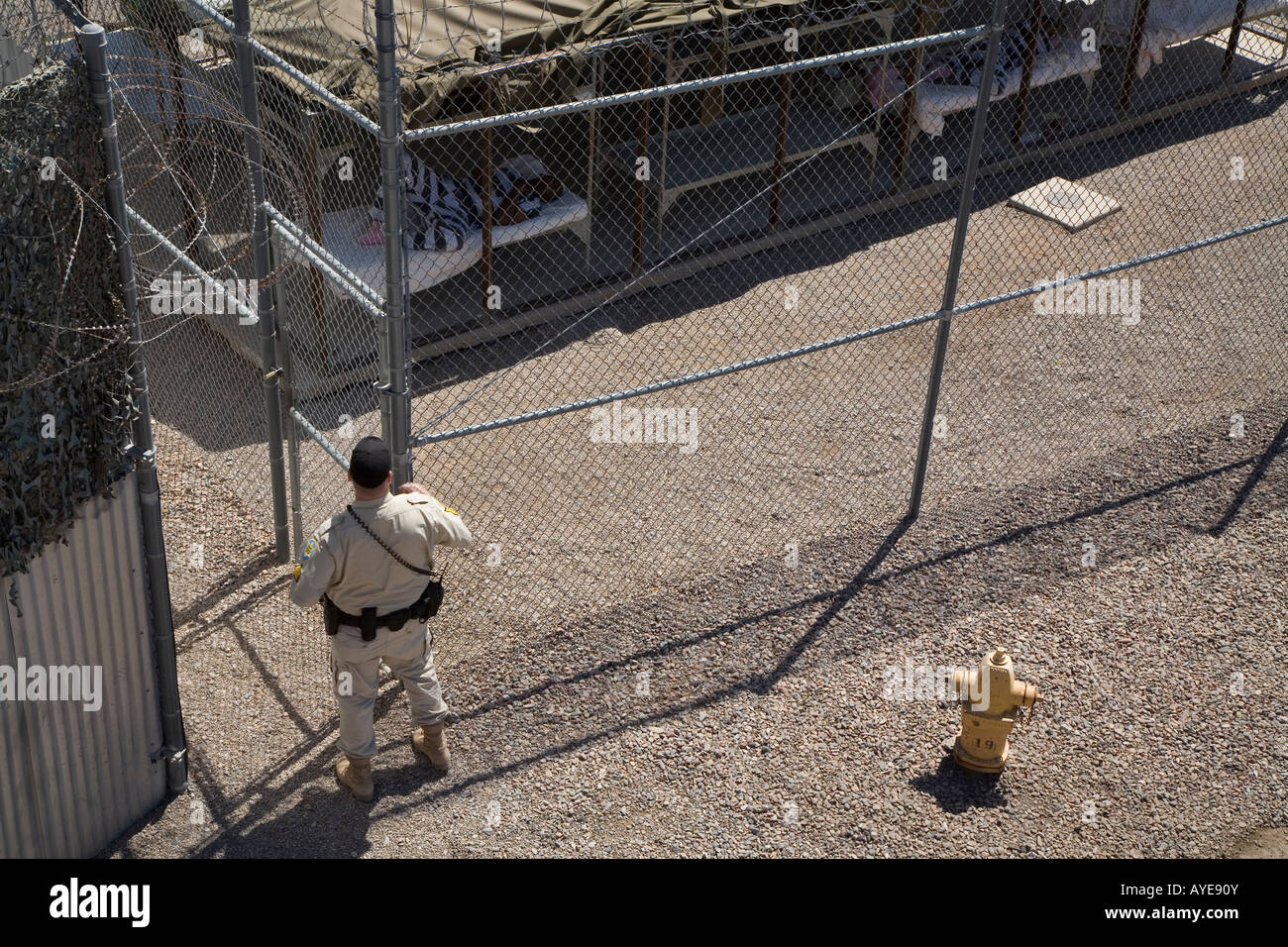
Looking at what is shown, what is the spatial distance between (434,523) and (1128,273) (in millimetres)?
6549

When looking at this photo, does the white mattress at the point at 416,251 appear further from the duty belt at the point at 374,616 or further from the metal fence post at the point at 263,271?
the duty belt at the point at 374,616

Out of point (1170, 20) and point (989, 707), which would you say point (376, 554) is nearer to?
point (989, 707)

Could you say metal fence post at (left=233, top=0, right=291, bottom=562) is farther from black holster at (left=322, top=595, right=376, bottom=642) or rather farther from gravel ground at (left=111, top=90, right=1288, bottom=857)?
black holster at (left=322, top=595, right=376, bottom=642)

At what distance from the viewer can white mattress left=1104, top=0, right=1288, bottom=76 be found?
39.9ft

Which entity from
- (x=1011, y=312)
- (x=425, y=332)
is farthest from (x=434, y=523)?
(x=1011, y=312)

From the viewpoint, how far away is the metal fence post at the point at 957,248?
6.98 metres

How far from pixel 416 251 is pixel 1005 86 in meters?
5.32

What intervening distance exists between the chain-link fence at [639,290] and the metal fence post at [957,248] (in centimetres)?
3

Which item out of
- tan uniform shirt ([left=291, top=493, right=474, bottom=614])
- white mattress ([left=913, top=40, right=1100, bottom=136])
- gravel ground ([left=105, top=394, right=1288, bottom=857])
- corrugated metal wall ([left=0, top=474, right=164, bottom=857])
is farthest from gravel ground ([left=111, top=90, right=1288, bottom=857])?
white mattress ([left=913, top=40, right=1100, bottom=136])

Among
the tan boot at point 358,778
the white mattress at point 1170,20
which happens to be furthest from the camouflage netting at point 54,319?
the white mattress at point 1170,20

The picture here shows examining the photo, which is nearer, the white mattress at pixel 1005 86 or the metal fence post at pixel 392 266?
the metal fence post at pixel 392 266

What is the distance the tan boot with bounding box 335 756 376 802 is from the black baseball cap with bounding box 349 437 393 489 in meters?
1.26

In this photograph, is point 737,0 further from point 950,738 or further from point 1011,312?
point 950,738

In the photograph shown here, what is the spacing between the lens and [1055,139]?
39.1 feet
